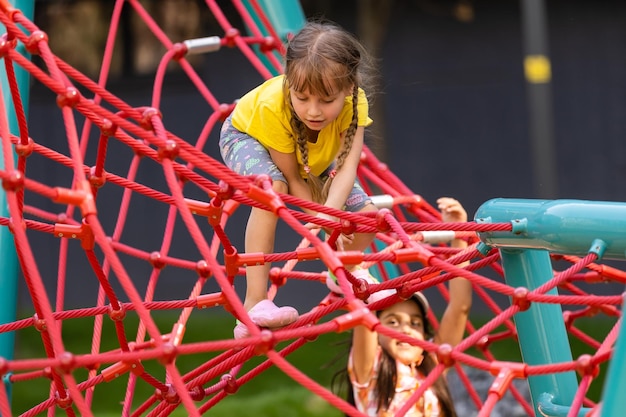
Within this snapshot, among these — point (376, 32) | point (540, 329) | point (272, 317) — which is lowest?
point (540, 329)

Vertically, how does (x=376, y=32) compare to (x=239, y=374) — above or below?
above

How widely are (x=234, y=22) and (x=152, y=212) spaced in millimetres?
1283

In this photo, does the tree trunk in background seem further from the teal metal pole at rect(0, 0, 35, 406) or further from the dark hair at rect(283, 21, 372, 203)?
the dark hair at rect(283, 21, 372, 203)

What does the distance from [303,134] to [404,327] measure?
0.62 metres

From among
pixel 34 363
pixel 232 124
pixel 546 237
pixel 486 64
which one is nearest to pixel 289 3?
pixel 232 124

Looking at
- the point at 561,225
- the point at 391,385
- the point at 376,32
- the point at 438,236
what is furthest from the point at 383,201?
the point at 376,32

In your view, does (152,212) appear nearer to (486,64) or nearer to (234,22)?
(234,22)

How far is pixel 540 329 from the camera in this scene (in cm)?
194

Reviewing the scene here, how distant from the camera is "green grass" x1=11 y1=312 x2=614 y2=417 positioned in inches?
180

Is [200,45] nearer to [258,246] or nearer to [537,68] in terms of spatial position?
[258,246]

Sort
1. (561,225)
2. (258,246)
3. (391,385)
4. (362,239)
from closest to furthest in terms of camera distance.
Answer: (561,225)
(258,246)
(362,239)
(391,385)

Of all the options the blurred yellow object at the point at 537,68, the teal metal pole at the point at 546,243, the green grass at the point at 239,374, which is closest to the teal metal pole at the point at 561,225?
the teal metal pole at the point at 546,243

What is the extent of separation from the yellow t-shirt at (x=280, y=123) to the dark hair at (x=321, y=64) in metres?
0.02

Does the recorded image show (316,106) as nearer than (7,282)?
Yes
